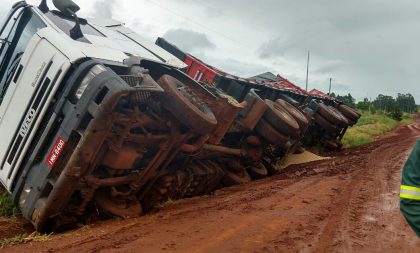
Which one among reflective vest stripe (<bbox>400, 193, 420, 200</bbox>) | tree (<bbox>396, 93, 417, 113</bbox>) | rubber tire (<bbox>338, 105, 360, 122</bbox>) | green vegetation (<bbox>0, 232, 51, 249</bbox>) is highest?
tree (<bbox>396, 93, 417, 113</bbox>)

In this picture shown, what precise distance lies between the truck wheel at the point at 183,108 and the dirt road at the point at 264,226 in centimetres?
94

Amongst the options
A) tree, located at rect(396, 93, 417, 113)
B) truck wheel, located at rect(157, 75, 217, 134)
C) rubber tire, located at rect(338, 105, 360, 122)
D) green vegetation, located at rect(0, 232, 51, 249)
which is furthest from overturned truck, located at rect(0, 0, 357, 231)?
tree, located at rect(396, 93, 417, 113)

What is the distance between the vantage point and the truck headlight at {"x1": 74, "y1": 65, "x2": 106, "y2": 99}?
415 cm

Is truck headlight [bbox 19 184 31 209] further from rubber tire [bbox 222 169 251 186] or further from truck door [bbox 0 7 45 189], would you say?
rubber tire [bbox 222 169 251 186]

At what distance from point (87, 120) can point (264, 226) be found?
1.92 meters

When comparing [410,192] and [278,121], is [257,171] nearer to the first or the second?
[278,121]

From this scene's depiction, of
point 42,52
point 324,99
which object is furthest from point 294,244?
point 324,99

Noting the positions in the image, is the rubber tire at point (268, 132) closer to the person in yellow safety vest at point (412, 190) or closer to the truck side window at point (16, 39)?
the truck side window at point (16, 39)

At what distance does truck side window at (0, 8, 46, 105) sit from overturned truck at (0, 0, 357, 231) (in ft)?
0.04

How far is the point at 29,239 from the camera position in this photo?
4.11 m

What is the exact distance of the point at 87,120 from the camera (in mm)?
4145

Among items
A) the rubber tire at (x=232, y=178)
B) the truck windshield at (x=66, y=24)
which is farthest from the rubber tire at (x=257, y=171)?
the truck windshield at (x=66, y=24)

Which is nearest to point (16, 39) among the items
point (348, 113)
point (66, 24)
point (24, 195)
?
point (66, 24)

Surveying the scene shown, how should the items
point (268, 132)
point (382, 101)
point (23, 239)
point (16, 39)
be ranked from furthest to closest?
point (382, 101) → point (268, 132) → point (16, 39) → point (23, 239)
